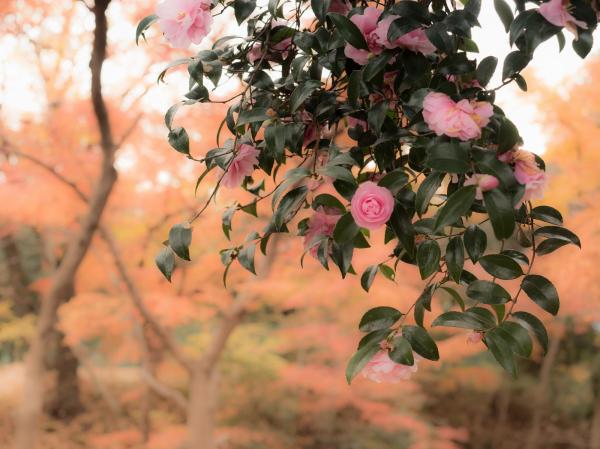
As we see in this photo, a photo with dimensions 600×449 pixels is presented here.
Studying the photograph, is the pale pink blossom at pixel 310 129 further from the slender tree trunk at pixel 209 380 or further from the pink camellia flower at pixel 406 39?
the slender tree trunk at pixel 209 380

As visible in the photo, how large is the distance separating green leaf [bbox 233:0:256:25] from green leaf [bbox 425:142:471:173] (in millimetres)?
302

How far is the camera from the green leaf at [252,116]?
0.64 metres

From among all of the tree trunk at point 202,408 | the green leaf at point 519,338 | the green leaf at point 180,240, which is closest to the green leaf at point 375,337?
the green leaf at point 519,338

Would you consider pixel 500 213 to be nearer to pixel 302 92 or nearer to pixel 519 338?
pixel 519 338

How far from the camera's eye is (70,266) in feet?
9.64

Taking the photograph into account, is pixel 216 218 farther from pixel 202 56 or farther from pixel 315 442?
pixel 202 56

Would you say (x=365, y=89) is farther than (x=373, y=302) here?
No

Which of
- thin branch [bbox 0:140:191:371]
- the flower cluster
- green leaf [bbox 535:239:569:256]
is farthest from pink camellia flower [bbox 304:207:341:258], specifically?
thin branch [bbox 0:140:191:371]

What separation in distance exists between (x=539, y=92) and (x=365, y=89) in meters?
3.18

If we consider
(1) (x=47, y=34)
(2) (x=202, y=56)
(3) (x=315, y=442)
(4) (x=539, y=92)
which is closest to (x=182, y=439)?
(3) (x=315, y=442)

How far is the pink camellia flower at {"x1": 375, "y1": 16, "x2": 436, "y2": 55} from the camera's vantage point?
1.84 feet

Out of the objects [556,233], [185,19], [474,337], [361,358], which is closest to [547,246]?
[556,233]

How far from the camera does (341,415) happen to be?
16.9ft

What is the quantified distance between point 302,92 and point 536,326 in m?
0.31
